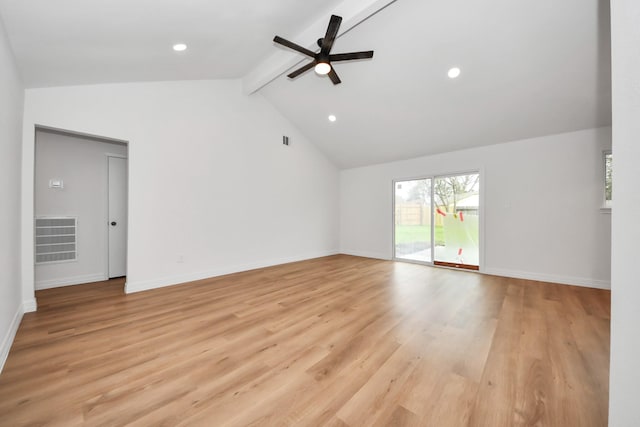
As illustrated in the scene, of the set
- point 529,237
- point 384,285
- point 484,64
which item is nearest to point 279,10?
point 484,64

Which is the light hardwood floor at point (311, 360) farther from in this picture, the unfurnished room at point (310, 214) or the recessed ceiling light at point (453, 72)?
the recessed ceiling light at point (453, 72)

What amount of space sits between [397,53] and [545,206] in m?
3.53

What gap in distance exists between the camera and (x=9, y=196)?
7.34ft

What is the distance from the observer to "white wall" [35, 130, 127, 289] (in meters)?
3.66

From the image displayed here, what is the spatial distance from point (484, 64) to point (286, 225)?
445cm

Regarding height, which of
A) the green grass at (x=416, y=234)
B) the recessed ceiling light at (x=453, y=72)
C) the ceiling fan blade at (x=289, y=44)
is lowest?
the green grass at (x=416, y=234)

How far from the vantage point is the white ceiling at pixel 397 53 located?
2.22m

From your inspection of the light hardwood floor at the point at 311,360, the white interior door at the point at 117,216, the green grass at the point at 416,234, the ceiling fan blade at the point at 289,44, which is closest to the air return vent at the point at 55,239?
the white interior door at the point at 117,216

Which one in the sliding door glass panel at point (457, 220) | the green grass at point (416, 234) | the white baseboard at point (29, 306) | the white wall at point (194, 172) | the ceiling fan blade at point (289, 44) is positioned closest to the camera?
the ceiling fan blade at point (289, 44)

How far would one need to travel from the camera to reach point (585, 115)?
361 cm

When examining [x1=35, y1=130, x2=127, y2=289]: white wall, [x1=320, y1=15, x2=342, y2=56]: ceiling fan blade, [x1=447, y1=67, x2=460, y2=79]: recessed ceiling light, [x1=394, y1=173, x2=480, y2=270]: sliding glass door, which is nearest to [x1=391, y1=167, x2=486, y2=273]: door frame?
[x1=394, y1=173, x2=480, y2=270]: sliding glass door

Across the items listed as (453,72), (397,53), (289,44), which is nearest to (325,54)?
(289,44)

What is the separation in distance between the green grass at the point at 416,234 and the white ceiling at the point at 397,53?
185 centimetres

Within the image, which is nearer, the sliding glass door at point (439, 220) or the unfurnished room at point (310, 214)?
the unfurnished room at point (310, 214)
